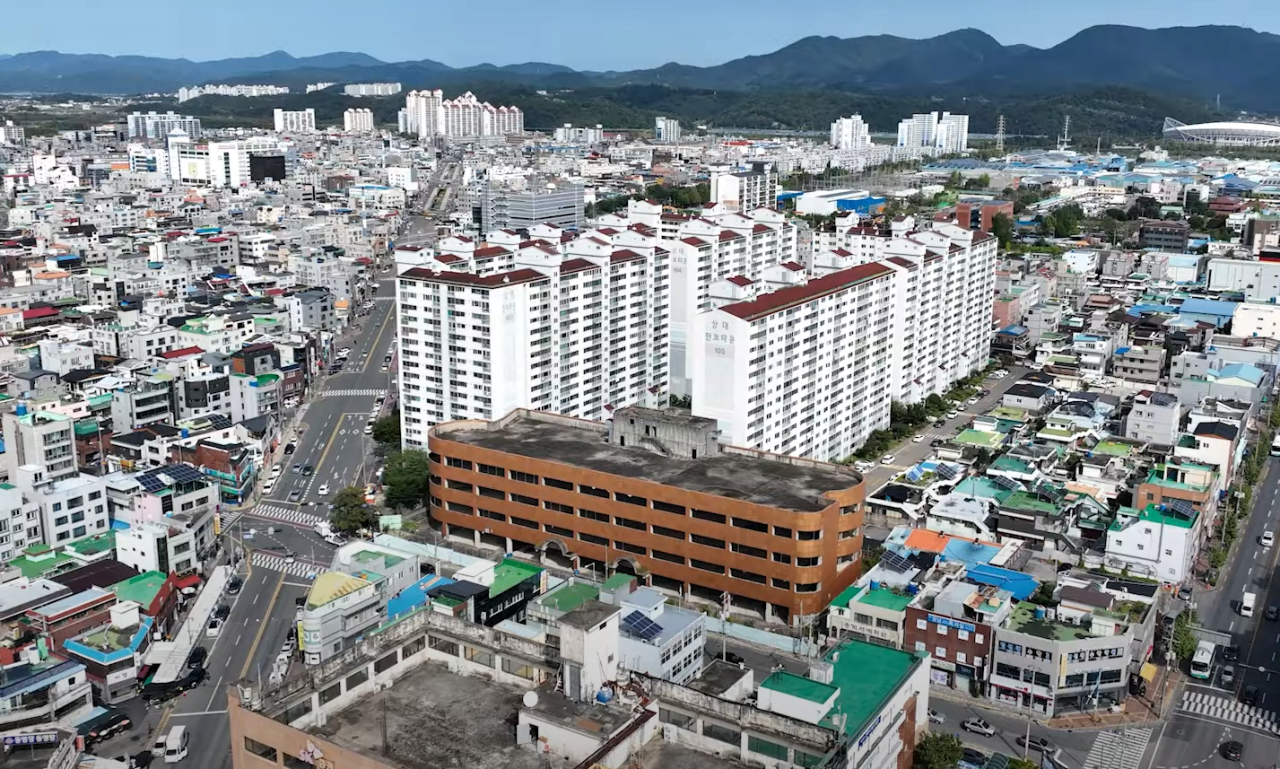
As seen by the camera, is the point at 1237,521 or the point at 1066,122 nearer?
the point at 1237,521

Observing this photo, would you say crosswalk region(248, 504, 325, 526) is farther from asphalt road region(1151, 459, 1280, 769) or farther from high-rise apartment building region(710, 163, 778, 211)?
high-rise apartment building region(710, 163, 778, 211)

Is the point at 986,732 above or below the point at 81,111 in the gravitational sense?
below

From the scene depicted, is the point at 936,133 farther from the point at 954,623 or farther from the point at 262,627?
the point at 262,627

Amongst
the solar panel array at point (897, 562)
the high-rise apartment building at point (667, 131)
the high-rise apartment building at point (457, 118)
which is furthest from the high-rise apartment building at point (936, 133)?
the solar panel array at point (897, 562)

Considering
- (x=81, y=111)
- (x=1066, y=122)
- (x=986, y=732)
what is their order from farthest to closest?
(x=81, y=111) < (x=1066, y=122) < (x=986, y=732)

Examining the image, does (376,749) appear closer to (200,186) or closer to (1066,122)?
(200,186)

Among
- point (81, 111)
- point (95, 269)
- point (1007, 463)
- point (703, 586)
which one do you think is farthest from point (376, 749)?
point (81, 111)
